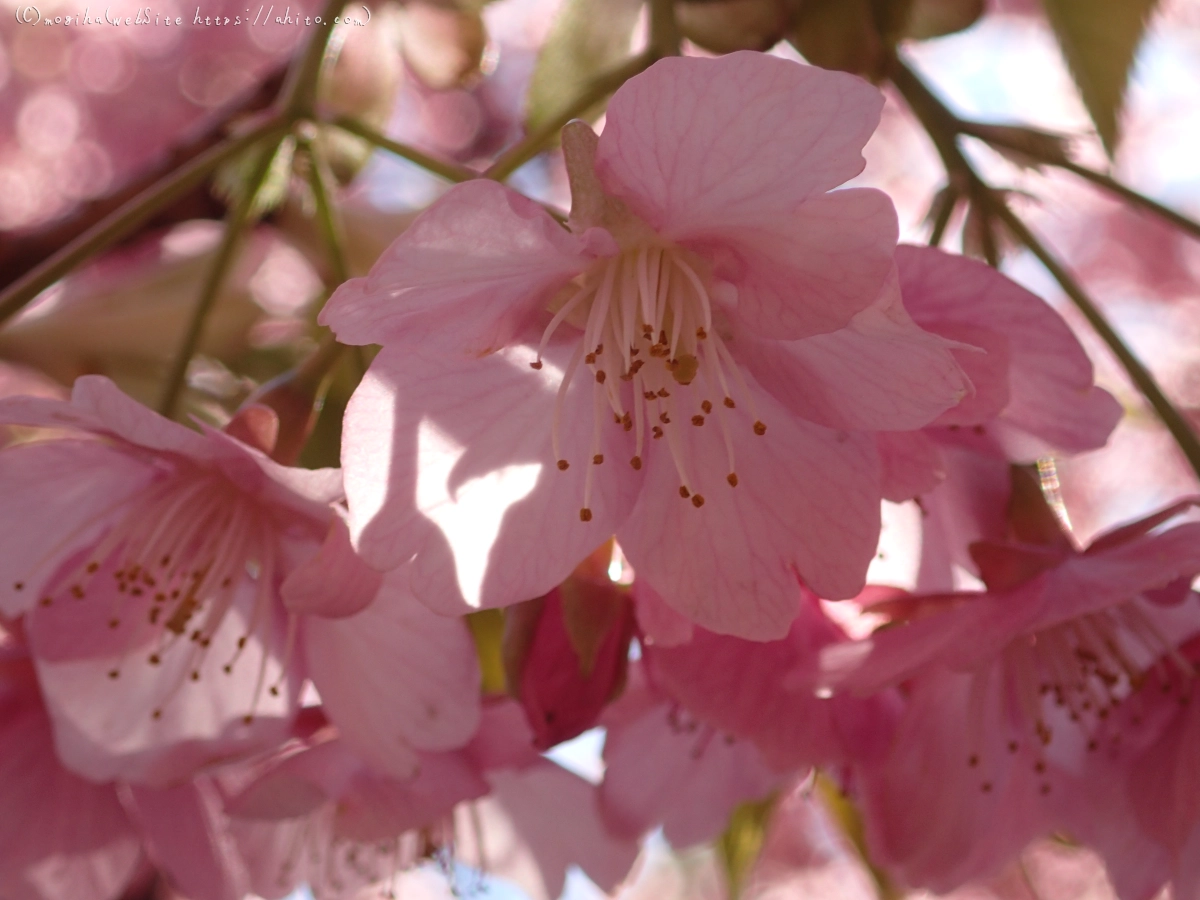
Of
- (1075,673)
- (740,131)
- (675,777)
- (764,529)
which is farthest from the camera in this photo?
(675,777)

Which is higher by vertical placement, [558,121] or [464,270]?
[558,121]

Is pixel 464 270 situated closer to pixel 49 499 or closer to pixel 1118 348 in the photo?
pixel 49 499

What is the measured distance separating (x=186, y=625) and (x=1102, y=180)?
67 cm

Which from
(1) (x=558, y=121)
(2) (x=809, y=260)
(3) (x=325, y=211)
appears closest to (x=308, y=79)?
(3) (x=325, y=211)

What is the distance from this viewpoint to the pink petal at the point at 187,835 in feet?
2.49

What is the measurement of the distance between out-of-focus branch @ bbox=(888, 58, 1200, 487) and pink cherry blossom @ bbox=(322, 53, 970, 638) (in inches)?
8.8

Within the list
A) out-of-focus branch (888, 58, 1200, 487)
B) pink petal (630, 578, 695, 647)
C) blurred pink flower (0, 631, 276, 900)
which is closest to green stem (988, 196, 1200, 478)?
out-of-focus branch (888, 58, 1200, 487)

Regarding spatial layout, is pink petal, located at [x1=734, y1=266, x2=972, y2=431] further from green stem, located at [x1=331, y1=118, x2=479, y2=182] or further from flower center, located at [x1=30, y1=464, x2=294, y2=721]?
flower center, located at [x1=30, y1=464, x2=294, y2=721]

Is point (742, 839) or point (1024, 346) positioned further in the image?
point (742, 839)

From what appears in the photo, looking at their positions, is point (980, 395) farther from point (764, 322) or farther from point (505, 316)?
point (505, 316)

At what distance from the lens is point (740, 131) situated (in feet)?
1.71

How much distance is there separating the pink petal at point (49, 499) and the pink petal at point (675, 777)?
1.16 ft

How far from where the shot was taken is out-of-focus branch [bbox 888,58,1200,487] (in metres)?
0.70

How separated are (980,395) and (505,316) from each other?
24 cm
